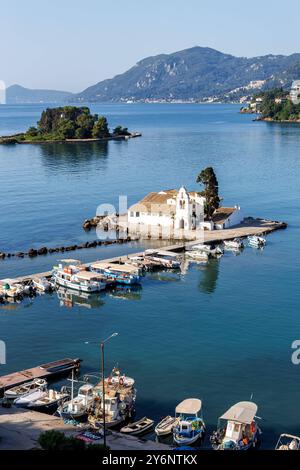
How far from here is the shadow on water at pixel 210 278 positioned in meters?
56.6

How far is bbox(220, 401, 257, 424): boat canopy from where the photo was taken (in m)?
31.9

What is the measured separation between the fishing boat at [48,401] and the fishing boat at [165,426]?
6214mm

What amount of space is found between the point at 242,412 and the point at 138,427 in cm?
522

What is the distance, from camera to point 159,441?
1270 inches

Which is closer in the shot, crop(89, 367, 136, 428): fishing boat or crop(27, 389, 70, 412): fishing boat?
crop(89, 367, 136, 428): fishing boat

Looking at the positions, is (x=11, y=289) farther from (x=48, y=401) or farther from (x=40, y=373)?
(x=48, y=401)

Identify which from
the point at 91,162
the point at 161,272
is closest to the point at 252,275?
the point at 161,272

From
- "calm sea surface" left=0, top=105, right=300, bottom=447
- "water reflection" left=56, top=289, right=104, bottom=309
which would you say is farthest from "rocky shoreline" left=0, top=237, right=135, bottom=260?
"water reflection" left=56, top=289, right=104, bottom=309

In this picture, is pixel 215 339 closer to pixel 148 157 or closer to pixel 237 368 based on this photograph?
pixel 237 368

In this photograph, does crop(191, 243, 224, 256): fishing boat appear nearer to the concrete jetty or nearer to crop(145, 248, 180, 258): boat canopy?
crop(145, 248, 180, 258): boat canopy

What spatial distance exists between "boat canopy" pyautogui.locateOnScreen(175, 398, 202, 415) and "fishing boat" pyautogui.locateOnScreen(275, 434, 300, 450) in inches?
170

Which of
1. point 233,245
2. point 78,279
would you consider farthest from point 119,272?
point 233,245

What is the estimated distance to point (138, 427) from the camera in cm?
3281

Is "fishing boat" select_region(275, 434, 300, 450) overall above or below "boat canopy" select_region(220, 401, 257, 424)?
below
